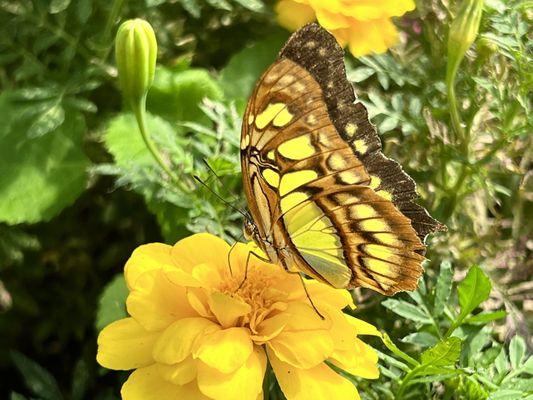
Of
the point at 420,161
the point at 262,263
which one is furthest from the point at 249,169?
the point at 420,161

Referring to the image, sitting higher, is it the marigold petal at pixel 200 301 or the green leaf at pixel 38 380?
the marigold petal at pixel 200 301

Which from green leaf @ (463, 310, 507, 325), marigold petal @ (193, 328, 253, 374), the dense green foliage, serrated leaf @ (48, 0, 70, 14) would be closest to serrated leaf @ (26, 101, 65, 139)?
the dense green foliage

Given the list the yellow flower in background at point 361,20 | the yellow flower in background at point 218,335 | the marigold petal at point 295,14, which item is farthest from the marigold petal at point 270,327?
the marigold petal at point 295,14

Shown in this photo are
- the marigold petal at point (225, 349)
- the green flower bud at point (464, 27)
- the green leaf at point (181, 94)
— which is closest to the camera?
the marigold petal at point (225, 349)

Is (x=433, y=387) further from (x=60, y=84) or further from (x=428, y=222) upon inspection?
(x=60, y=84)

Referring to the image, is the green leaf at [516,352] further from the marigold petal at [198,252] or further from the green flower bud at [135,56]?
the green flower bud at [135,56]

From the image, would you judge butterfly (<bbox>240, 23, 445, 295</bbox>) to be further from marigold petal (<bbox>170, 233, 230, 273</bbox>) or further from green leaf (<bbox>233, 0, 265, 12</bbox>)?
green leaf (<bbox>233, 0, 265, 12</bbox>)
